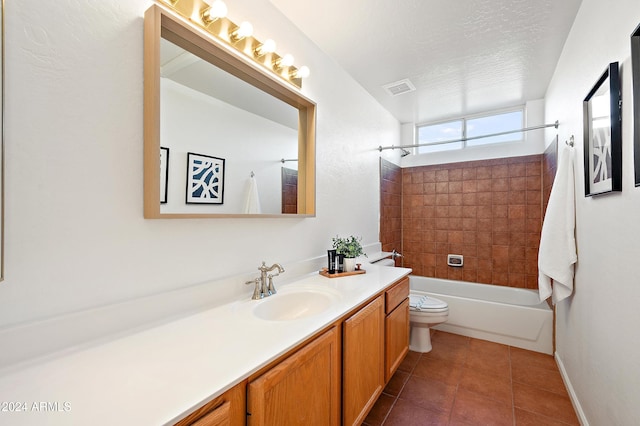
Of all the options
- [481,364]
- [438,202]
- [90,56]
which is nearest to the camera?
[90,56]

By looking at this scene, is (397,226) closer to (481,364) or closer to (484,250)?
(484,250)

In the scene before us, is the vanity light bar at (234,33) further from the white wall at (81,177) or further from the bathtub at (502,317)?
the bathtub at (502,317)

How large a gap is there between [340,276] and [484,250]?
2.25 metres

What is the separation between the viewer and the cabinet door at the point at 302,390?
792 millimetres

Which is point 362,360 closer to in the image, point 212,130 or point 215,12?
point 212,130

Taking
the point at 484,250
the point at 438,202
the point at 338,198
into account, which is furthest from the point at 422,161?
the point at 338,198

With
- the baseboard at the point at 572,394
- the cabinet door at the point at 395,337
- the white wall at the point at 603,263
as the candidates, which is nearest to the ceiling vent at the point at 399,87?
the white wall at the point at 603,263

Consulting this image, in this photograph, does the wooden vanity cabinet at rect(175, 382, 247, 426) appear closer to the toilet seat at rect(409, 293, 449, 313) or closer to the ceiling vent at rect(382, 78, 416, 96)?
the toilet seat at rect(409, 293, 449, 313)

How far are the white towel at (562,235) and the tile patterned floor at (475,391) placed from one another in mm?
666

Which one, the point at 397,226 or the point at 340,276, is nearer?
the point at 340,276

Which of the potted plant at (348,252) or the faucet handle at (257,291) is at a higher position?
the potted plant at (348,252)

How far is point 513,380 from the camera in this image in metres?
2.04

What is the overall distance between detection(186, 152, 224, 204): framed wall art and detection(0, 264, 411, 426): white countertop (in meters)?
0.51

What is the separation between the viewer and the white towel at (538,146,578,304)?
177 cm
